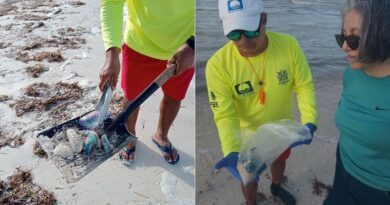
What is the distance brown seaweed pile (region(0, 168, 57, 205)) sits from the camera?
1735 mm

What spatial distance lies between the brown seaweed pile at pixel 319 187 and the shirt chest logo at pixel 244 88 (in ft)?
1.67

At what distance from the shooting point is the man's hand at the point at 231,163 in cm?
70

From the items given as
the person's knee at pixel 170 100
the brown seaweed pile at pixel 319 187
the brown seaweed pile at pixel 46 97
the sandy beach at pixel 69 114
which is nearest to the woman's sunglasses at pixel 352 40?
the brown seaweed pile at pixel 319 187

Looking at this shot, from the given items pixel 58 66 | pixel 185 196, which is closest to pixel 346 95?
pixel 185 196

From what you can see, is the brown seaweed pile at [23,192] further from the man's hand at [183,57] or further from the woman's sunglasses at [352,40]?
the woman's sunglasses at [352,40]

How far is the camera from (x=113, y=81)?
5.20ft

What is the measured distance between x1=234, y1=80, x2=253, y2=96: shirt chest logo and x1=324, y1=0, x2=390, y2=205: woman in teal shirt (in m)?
0.20

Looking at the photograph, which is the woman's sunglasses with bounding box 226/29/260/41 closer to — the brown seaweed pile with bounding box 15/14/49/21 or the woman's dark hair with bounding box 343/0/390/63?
the woman's dark hair with bounding box 343/0/390/63

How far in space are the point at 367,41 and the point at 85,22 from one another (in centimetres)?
455

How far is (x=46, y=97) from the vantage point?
2729 millimetres

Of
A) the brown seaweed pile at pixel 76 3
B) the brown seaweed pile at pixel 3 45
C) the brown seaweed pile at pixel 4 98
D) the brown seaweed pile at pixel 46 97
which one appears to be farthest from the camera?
the brown seaweed pile at pixel 76 3

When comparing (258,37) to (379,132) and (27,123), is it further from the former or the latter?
(27,123)

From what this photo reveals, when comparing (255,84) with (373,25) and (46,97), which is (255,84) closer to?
(373,25)

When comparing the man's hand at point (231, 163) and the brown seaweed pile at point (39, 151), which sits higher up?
the man's hand at point (231, 163)
